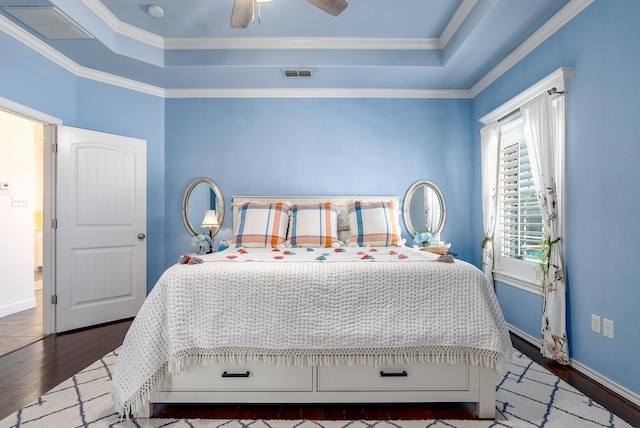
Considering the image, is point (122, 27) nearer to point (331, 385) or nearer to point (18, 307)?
point (18, 307)

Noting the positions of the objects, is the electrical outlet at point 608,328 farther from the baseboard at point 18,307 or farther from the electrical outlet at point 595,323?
the baseboard at point 18,307

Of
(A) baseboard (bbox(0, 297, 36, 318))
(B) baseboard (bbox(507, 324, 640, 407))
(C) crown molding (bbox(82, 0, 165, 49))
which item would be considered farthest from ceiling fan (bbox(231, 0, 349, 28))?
(A) baseboard (bbox(0, 297, 36, 318))

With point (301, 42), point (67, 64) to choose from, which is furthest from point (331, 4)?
point (67, 64)

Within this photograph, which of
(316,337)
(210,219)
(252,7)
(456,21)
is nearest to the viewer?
(316,337)

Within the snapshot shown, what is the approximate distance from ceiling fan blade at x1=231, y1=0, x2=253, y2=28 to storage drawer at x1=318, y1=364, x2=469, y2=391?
2.25m

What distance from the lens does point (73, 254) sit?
3225 mm

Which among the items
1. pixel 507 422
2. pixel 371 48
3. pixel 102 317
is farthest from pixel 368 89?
pixel 102 317

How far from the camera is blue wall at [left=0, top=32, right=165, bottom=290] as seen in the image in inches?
108

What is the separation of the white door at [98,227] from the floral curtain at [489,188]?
11.9 ft

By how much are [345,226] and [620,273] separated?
2.13 metres

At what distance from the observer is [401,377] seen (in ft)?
5.82

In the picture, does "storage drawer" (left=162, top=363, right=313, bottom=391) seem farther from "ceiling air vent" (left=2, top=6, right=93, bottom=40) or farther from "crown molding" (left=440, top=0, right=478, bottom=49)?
"crown molding" (left=440, top=0, right=478, bottom=49)

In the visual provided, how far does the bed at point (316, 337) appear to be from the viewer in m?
1.72

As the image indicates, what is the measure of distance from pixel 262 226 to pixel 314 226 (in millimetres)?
490
